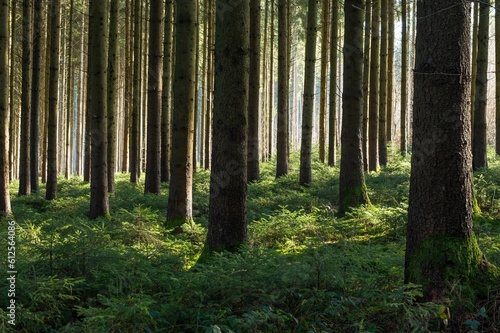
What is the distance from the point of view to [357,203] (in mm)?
9055

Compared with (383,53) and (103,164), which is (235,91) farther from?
(383,53)

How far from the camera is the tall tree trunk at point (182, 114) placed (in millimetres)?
7891

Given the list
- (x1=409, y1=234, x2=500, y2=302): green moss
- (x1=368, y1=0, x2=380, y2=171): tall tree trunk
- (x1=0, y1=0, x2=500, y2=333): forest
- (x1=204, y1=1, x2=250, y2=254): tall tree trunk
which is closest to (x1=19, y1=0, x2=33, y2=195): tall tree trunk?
(x1=0, y1=0, x2=500, y2=333): forest

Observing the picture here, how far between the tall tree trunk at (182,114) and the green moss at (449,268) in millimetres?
4610

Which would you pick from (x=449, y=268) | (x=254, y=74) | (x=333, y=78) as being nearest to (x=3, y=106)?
(x=254, y=74)

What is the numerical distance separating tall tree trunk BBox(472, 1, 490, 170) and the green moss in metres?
9.18

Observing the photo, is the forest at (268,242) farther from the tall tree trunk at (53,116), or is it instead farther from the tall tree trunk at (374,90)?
the tall tree trunk at (374,90)

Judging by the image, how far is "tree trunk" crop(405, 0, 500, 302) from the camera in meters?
4.16

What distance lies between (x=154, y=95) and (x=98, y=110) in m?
2.69

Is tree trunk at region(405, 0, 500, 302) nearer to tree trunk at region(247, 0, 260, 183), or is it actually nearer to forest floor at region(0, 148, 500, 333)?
forest floor at region(0, 148, 500, 333)

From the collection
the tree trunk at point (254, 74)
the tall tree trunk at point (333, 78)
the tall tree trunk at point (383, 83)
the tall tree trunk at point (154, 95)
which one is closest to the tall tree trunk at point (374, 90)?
the tall tree trunk at point (333, 78)

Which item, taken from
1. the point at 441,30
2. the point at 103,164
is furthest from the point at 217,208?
the point at 103,164

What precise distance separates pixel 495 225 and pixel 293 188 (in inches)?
268

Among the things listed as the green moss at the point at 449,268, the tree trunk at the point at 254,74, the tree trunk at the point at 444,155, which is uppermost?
the tree trunk at the point at 254,74
